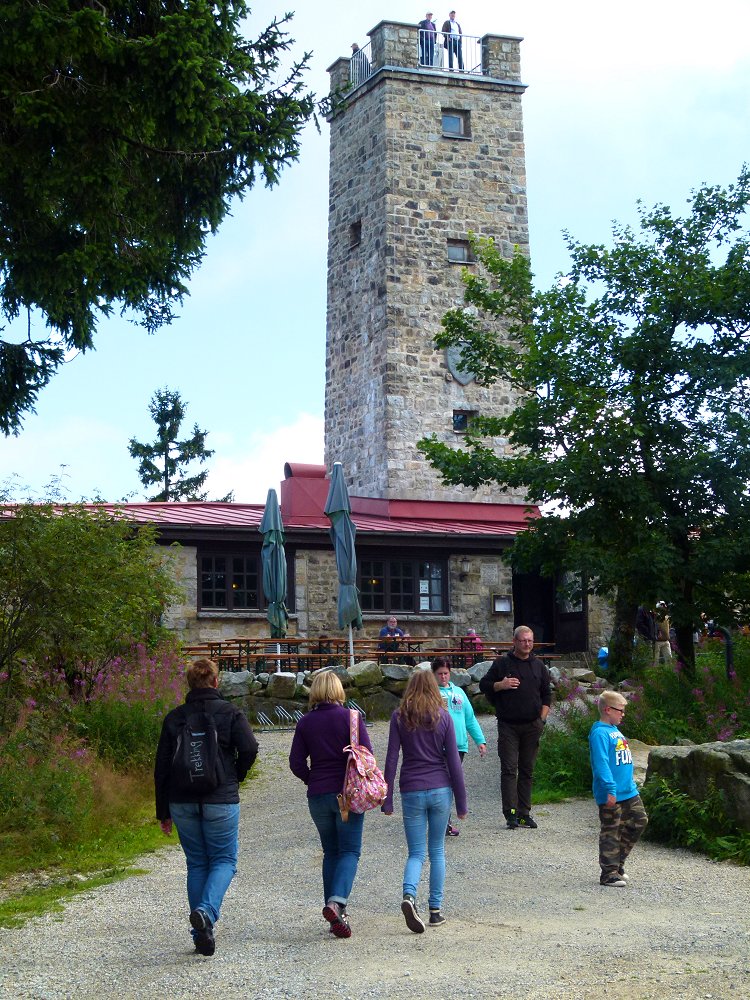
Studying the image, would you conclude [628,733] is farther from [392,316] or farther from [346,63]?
[346,63]

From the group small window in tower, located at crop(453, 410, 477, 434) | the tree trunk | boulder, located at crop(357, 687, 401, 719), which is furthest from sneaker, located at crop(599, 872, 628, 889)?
small window in tower, located at crop(453, 410, 477, 434)

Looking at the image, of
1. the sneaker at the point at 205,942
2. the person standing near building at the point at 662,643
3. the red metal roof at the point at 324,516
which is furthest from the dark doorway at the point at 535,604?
the sneaker at the point at 205,942

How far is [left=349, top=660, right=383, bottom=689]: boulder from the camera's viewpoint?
64.1 ft

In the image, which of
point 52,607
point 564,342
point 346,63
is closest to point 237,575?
point 564,342

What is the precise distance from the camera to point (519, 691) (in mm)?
11688

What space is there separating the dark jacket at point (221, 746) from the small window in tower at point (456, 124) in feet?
85.7

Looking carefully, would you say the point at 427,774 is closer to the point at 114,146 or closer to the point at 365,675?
the point at 114,146

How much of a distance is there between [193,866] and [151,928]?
949 millimetres

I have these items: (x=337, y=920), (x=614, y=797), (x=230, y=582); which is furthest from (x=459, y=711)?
(x=230, y=582)

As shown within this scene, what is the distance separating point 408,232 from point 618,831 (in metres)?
23.2

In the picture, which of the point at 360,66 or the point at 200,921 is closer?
the point at 200,921

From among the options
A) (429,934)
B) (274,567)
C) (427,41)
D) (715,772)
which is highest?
(427,41)

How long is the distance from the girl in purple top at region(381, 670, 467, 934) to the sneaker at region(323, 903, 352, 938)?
0.60 meters

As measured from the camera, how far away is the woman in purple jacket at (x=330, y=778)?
766 cm
